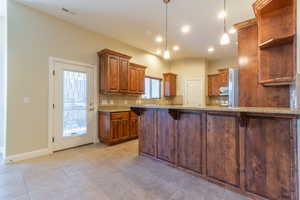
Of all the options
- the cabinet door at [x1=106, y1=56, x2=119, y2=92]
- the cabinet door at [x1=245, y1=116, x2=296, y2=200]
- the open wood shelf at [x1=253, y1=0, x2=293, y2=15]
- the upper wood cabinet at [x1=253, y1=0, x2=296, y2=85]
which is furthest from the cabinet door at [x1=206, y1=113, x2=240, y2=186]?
the cabinet door at [x1=106, y1=56, x2=119, y2=92]

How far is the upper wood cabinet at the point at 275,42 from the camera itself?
2.17m

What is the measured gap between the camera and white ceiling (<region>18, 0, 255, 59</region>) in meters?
3.04

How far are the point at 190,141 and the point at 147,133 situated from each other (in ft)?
3.28

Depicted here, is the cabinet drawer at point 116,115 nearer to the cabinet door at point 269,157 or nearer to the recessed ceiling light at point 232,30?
the cabinet door at point 269,157

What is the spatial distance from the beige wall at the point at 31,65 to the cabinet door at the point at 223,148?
3415 mm

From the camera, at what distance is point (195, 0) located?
2.91 meters

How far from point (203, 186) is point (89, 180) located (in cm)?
163

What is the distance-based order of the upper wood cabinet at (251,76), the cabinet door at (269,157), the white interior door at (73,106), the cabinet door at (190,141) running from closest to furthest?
the cabinet door at (269,157)
the cabinet door at (190,141)
the upper wood cabinet at (251,76)
the white interior door at (73,106)

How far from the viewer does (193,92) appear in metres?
6.99

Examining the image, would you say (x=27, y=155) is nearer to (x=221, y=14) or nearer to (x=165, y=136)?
(x=165, y=136)

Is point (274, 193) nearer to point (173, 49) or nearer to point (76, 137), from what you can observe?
point (76, 137)

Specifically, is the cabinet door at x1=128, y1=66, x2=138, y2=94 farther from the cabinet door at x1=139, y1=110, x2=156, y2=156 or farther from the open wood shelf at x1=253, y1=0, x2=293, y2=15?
the open wood shelf at x1=253, y1=0, x2=293, y2=15

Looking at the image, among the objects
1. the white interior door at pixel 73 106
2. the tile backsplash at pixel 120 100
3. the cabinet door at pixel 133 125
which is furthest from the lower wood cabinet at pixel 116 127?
the tile backsplash at pixel 120 100

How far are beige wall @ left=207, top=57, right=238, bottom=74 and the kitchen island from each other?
5262mm
